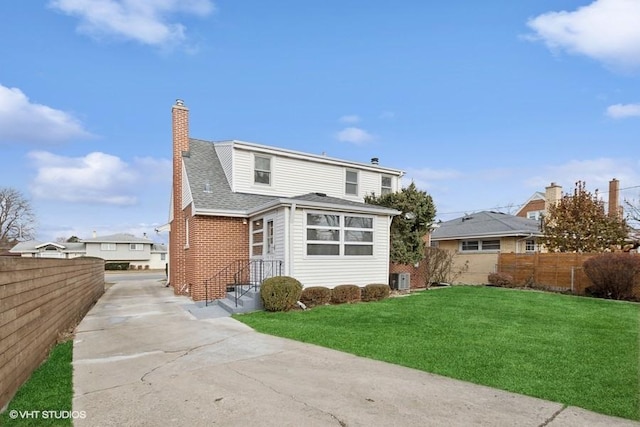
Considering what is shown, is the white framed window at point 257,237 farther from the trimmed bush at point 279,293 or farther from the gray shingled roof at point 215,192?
the trimmed bush at point 279,293

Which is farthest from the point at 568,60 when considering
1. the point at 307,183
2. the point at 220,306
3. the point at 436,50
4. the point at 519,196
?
the point at 519,196

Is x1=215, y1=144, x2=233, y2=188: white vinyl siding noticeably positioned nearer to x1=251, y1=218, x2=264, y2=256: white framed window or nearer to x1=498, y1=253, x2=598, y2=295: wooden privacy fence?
x1=251, y1=218, x2=264, y2=256: white framed window

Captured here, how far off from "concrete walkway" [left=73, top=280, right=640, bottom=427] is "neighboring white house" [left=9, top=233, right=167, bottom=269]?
166 feet

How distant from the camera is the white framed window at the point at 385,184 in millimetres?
20156

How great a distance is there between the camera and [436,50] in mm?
13141

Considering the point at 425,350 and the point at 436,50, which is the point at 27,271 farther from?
the point at 436,50

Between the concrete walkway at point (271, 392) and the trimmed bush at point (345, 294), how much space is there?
4.85m

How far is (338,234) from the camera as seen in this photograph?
530 inches

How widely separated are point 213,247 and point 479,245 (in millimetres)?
16571

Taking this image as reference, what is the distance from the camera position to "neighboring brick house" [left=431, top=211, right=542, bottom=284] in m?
21.9

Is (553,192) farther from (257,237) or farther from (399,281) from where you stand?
(257,237)

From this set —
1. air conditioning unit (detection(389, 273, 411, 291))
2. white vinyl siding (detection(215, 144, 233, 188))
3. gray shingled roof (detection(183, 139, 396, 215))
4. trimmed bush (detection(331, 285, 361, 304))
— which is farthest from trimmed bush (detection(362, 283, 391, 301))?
white vinyl siding (detection(215, 144, 233, 188))

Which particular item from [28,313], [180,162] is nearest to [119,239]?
[180,162]

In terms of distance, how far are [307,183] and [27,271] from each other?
1295 centimetres
